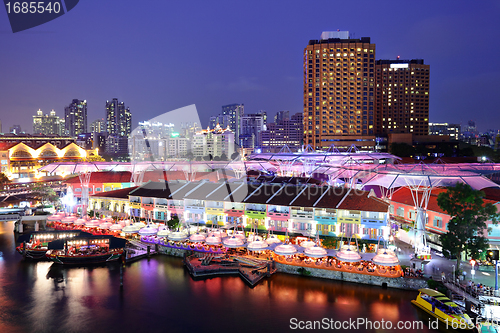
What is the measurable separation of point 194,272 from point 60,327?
28.8 ft

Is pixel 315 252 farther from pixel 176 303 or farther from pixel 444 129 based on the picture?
pixel 444 129

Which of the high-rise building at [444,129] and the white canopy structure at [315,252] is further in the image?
the high-rise building at [444,129]

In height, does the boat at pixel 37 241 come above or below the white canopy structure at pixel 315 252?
below

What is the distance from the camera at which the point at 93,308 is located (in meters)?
20.7

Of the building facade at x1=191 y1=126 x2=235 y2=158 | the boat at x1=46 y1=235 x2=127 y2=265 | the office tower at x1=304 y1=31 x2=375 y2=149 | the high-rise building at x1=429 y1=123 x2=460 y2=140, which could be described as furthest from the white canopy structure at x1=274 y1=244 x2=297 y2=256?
the high-rise building at x1=429 y1=123 x2=460 y2=140

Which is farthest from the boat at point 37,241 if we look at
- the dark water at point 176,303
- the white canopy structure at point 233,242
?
the white canopy structure at point 233,242

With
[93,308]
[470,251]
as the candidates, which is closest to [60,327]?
[93,308]

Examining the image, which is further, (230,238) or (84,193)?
(84,193)

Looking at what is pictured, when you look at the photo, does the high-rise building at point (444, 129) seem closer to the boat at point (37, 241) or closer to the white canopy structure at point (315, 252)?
the white canopy structure at point (315, 252)

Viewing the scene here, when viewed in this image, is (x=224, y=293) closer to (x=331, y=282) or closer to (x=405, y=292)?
(x=331, y=282)

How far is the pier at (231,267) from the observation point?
78.7ft

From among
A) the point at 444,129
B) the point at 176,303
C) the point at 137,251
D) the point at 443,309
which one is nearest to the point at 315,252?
the point at 443,309

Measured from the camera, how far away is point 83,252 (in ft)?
95.1

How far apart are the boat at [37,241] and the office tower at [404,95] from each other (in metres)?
103
